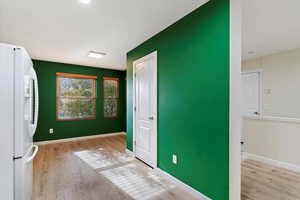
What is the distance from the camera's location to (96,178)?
2.46 metres

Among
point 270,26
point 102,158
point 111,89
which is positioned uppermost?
point 270,26

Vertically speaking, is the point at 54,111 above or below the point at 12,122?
below

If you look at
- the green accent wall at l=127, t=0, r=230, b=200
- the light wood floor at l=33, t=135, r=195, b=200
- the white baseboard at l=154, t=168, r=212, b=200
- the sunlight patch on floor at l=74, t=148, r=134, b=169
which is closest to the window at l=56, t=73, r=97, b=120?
the light wood floor at l=33, t=135, r=195, b=200

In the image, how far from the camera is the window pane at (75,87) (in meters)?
4.64

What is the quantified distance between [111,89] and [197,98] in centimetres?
419

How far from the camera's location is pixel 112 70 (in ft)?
18.2

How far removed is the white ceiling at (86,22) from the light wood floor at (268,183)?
8.86 ft

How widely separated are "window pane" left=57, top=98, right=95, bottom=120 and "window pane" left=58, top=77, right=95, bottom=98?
0.18 m

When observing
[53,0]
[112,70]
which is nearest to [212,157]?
[53,0]

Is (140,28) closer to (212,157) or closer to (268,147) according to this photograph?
(212,157)

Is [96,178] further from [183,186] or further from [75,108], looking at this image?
[75,108]

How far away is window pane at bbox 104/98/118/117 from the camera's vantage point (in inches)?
214

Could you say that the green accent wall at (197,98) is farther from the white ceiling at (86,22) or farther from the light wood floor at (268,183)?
the light wood floor at (268,183)

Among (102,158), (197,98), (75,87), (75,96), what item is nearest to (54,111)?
(75,96)
